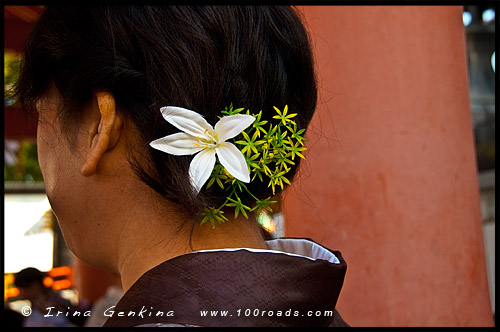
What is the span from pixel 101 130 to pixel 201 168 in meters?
0.18

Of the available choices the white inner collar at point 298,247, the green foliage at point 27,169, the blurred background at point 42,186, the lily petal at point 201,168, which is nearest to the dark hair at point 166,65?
the lily petal at point 201,168

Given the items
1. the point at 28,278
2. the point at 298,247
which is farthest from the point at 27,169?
the point at 298,247

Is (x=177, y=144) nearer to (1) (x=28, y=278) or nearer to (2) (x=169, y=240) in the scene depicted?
(2) (x=169, y=240)

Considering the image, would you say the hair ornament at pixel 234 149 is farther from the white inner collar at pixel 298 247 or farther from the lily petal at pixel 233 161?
the white inner collar at pixel 298 247

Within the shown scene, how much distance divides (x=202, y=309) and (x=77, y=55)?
47 centimetres

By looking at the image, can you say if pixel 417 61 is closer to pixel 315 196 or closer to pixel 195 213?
pixel 315 196

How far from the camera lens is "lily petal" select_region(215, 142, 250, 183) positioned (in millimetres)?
939

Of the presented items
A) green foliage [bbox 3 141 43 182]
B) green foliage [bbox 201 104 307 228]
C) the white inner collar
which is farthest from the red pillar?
green foliage [bbox 3 141 43 182]

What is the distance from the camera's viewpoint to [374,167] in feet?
5.78

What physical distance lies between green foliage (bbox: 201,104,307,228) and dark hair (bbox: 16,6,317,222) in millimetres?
20

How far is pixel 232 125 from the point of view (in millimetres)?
942

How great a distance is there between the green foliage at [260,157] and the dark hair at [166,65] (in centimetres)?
2

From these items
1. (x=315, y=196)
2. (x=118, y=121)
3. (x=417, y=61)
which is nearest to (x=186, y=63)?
(x=118, y=121)

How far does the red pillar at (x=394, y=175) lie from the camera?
173cm
